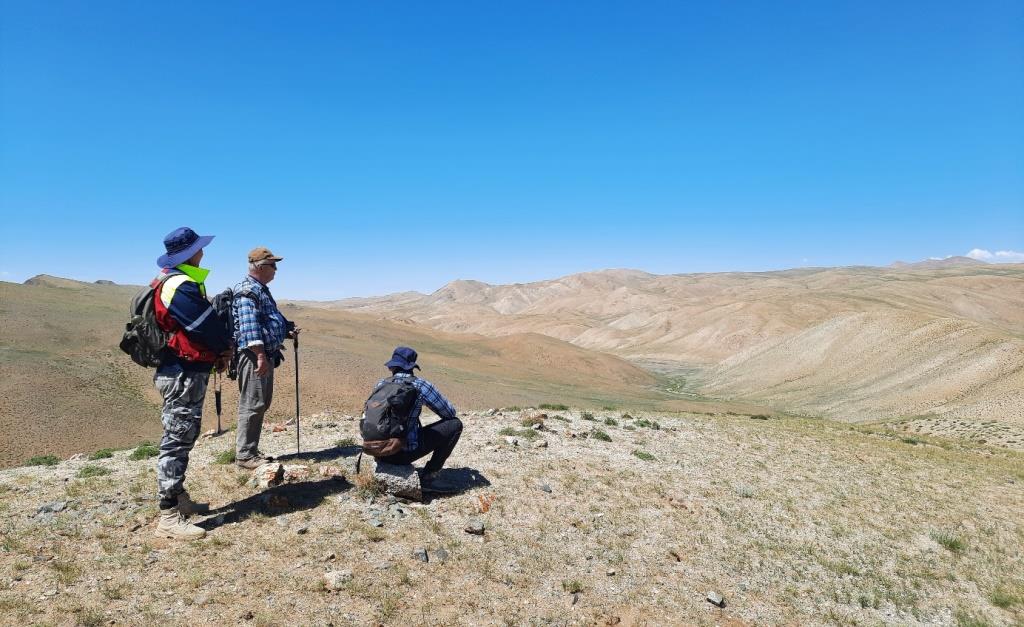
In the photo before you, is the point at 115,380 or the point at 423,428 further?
the point at 115,380

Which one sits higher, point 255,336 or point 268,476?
point 255,336

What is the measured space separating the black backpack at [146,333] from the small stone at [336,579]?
10.7 ft

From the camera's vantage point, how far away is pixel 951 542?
9.47 meters

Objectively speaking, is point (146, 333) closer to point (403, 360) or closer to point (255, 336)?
point (255, 336)

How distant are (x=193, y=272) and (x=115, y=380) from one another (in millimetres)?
37127

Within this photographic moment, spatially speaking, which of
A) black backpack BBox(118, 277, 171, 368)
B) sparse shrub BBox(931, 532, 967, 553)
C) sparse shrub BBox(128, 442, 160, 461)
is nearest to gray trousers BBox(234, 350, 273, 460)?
black backpack BBox(118, 277, 171, 368)

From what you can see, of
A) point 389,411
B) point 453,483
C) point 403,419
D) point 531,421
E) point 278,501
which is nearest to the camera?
point 389,411

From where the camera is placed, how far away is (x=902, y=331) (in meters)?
59.9

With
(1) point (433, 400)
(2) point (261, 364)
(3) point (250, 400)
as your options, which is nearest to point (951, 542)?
(1) point (433, 400)

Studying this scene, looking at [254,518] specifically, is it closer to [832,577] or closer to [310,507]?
[310,507]

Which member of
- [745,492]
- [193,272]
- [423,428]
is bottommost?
[745,492]

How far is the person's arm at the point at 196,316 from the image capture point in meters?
6.44

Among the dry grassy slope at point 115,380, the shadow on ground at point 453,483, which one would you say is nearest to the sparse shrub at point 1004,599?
the shadow on ground at point 453,483

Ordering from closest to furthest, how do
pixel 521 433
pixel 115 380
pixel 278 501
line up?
pixel 278 501 < pixel 521 433 < pixel 115 380
